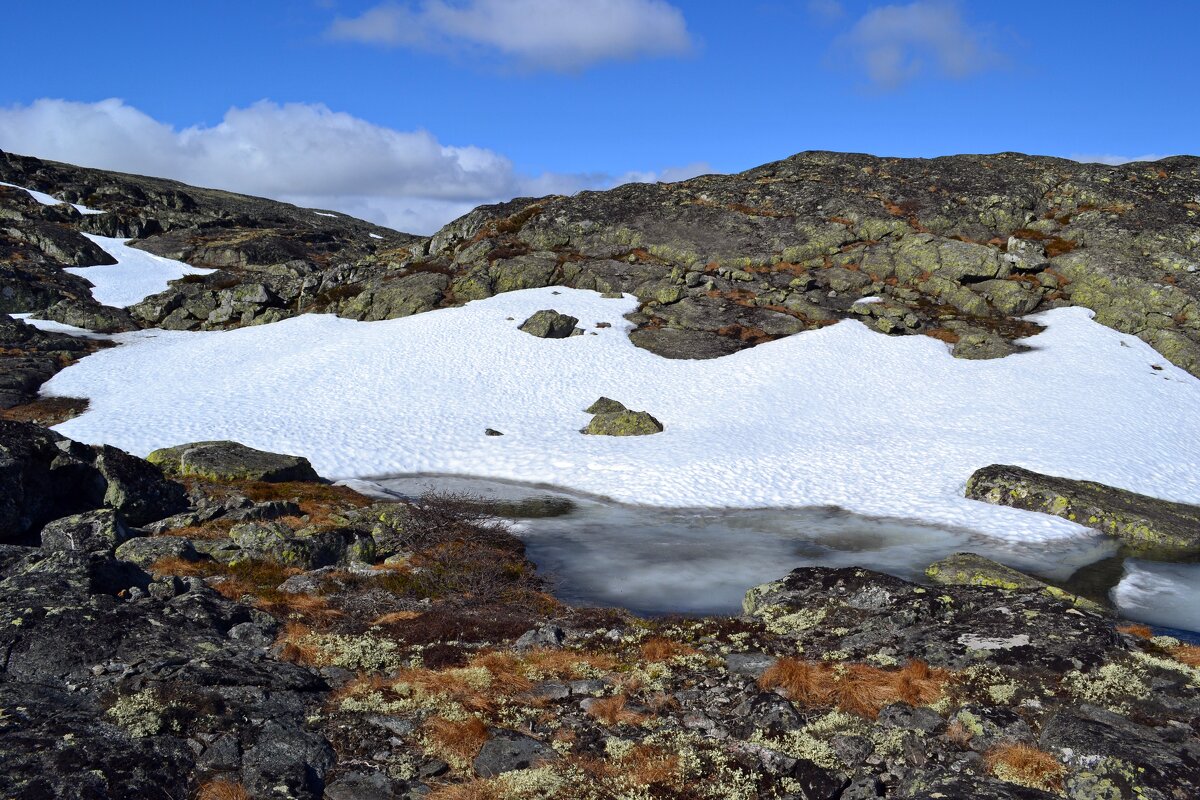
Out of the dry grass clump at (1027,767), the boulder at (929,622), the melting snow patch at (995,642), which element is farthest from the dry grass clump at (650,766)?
the melting snow patch at (995,642)

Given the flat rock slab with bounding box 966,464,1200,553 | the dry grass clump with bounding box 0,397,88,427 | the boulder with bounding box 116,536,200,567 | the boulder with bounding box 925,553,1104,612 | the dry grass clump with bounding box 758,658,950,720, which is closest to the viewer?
the dry grass clump with bounding box 758,658,950,720

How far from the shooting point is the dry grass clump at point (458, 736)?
9.18 meters

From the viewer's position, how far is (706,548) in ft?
72.5

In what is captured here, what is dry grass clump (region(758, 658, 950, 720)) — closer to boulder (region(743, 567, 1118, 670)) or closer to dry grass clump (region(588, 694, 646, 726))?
boulder (region(743, 567, 1118, 670))

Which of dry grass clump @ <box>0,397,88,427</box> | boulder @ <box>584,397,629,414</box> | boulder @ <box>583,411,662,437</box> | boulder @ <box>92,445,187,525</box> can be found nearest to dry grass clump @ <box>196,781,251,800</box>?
boulder @ <box>92,445,187,525</box>

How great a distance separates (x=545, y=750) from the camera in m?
9.28

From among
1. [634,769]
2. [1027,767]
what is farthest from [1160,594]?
[634,769]

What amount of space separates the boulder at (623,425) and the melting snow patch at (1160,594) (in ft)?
66.6

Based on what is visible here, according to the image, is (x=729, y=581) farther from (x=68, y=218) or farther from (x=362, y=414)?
(x=68, y=218)

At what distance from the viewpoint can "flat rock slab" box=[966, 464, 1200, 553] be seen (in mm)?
23641

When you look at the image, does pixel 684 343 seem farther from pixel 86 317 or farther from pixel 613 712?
pixel 86 317

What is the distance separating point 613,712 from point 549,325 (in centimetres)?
4016

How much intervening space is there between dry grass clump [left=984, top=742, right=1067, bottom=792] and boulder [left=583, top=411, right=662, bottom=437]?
2737 cm

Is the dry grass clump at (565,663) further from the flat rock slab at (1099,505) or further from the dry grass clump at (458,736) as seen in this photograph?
the flat rock slab at (1099,505)
